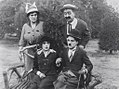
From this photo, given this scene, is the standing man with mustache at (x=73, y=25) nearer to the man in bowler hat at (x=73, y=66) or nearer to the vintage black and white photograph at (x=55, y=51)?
the vintage black and white photograph at (x=55, y=51)

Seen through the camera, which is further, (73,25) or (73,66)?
(73,25)

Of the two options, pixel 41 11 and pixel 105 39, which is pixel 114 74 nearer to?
pixel 41 11

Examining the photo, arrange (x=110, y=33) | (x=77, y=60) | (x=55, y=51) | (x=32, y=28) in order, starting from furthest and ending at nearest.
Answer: (x=110, y=33), (x=32, y=28), (x=55, y=51), (x=77, y=60)

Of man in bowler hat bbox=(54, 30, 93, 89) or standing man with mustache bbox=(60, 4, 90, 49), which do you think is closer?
man in bowler hat bbox=(54, 30, 93, 89)

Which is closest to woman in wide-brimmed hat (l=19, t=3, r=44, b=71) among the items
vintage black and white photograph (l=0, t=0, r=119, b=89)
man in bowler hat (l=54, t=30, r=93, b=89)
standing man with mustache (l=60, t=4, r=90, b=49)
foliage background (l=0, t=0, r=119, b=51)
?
vintage black and white photograph (l=0, t=0, r=119, b=89)

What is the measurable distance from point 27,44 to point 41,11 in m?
0.73

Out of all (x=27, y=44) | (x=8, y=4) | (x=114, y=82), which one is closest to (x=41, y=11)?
(x=27, y=44)

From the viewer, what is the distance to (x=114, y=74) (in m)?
9.01

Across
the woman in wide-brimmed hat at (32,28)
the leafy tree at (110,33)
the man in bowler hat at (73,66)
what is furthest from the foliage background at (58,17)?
the man in bowler hat at (73,66)

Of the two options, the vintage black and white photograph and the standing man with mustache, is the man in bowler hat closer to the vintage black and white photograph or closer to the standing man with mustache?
the vintage black and white photograph

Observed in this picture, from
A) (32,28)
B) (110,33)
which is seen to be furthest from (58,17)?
(110,33)

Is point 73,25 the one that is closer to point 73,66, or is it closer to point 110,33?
point 73,66

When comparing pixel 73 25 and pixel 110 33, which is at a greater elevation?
pixel 73 25

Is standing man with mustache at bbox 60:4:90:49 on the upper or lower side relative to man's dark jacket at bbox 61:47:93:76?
upper
